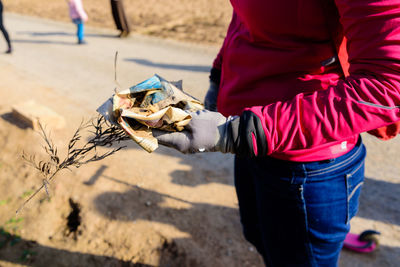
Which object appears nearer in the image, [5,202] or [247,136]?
[247,136]

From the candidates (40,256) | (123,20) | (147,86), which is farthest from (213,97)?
(123,20)

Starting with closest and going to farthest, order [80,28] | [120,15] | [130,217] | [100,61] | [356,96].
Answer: [356,96] < [130,217] < [100,61] < [80,28] < [120,15]

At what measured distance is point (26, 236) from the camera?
2893 millimetres

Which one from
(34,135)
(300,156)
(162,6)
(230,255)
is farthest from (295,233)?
(162,6)

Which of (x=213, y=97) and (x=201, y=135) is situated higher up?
(x=201, y=135)

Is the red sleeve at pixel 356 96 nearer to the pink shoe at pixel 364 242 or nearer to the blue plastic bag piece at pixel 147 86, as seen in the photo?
the blue plastic bag piece at pixel 147 86

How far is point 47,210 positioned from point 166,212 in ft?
4.07

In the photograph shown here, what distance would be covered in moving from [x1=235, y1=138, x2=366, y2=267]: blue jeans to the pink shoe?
115 centimetres

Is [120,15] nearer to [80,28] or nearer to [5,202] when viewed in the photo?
[80,28]

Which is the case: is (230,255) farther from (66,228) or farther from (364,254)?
(66,228)

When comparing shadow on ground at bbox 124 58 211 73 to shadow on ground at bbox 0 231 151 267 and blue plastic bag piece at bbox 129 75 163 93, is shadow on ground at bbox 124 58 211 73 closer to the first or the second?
shadow on ground at bbox 0 231 151 267

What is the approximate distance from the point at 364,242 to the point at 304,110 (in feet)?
6.35

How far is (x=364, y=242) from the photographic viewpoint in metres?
2.34

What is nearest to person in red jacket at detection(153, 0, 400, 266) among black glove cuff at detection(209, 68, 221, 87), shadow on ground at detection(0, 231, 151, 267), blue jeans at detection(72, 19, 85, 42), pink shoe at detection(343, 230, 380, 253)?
black glove cuff at detection(209, 68, 221, 87)
